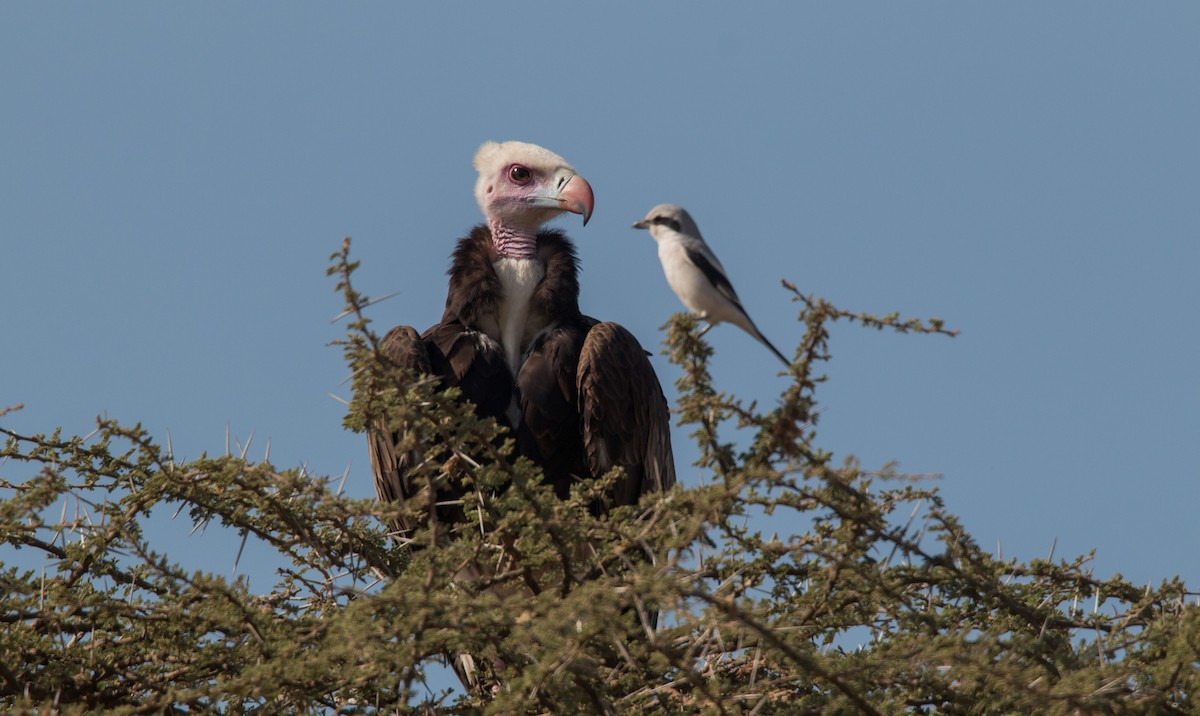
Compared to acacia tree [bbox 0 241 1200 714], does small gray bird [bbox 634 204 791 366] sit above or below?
above

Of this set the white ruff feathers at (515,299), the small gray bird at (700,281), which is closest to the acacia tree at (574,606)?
the small gray bird at (700,281)

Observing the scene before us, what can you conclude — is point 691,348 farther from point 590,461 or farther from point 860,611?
point 590,461

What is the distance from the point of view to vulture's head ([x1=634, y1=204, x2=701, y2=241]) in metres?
4.37

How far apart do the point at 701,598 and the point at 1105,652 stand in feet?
3.95

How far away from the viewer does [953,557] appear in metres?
3.55

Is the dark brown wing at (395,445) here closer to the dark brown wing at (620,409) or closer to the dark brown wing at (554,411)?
the dark brown wing at (554,411)

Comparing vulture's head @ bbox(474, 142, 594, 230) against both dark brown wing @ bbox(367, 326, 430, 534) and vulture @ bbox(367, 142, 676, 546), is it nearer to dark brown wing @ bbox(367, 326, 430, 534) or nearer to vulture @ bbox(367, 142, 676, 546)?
vulture @ bbox(367, 142, 676, 546)

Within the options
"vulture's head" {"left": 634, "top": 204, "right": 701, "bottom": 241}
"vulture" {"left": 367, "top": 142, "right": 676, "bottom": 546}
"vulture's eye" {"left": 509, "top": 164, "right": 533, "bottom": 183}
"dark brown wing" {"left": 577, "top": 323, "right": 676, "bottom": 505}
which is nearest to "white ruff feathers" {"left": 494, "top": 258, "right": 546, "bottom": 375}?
"vulture" {"left": 367, "top": 142, "right": 676, "bottom": 546}

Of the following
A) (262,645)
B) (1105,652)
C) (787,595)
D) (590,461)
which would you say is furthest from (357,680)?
(590,461)

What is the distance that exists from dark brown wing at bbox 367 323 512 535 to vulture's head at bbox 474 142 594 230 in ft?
2.93

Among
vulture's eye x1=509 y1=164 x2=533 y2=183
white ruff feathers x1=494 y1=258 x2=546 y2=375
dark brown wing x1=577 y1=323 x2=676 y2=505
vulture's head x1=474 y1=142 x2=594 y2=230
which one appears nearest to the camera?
dark brown wing x1=577 y1=323 x2=676 y2=505

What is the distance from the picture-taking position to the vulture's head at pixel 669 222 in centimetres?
437

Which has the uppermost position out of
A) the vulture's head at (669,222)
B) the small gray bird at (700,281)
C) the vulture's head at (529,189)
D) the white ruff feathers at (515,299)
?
the vulture's head at (529,189)

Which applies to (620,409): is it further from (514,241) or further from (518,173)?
(518,173)
